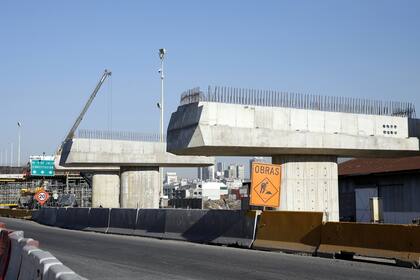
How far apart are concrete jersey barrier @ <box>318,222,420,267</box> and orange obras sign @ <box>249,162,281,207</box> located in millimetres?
A: 2667

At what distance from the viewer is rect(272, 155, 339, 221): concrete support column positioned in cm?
2052

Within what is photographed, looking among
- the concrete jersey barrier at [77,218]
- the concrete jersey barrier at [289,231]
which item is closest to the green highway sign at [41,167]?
the concrete jersey barrier at [77,218]

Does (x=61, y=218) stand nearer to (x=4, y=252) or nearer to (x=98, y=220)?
(x=98, y=220)

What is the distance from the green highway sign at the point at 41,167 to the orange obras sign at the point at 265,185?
168 feet

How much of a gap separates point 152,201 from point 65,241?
60.8 feet

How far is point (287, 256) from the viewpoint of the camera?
627 inches

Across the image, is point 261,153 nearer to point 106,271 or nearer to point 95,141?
point 106,271

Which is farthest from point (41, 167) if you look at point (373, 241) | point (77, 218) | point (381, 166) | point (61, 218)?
point (373, 241)

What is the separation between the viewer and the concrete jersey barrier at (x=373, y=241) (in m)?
13.8

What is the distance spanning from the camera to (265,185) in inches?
730

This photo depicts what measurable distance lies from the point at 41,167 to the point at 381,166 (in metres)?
40.7

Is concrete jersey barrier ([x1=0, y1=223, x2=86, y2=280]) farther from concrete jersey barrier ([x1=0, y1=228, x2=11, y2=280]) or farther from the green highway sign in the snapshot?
the green highway sign

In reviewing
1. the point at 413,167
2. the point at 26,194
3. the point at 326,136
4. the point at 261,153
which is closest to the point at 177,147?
the point at 261,153

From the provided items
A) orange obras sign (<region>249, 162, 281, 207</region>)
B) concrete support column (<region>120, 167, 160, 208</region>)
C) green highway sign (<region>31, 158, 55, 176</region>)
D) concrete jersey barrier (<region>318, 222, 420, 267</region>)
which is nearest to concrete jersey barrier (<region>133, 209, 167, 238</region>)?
orange obras sign (<region>249, 162, 281, 207</region>)
